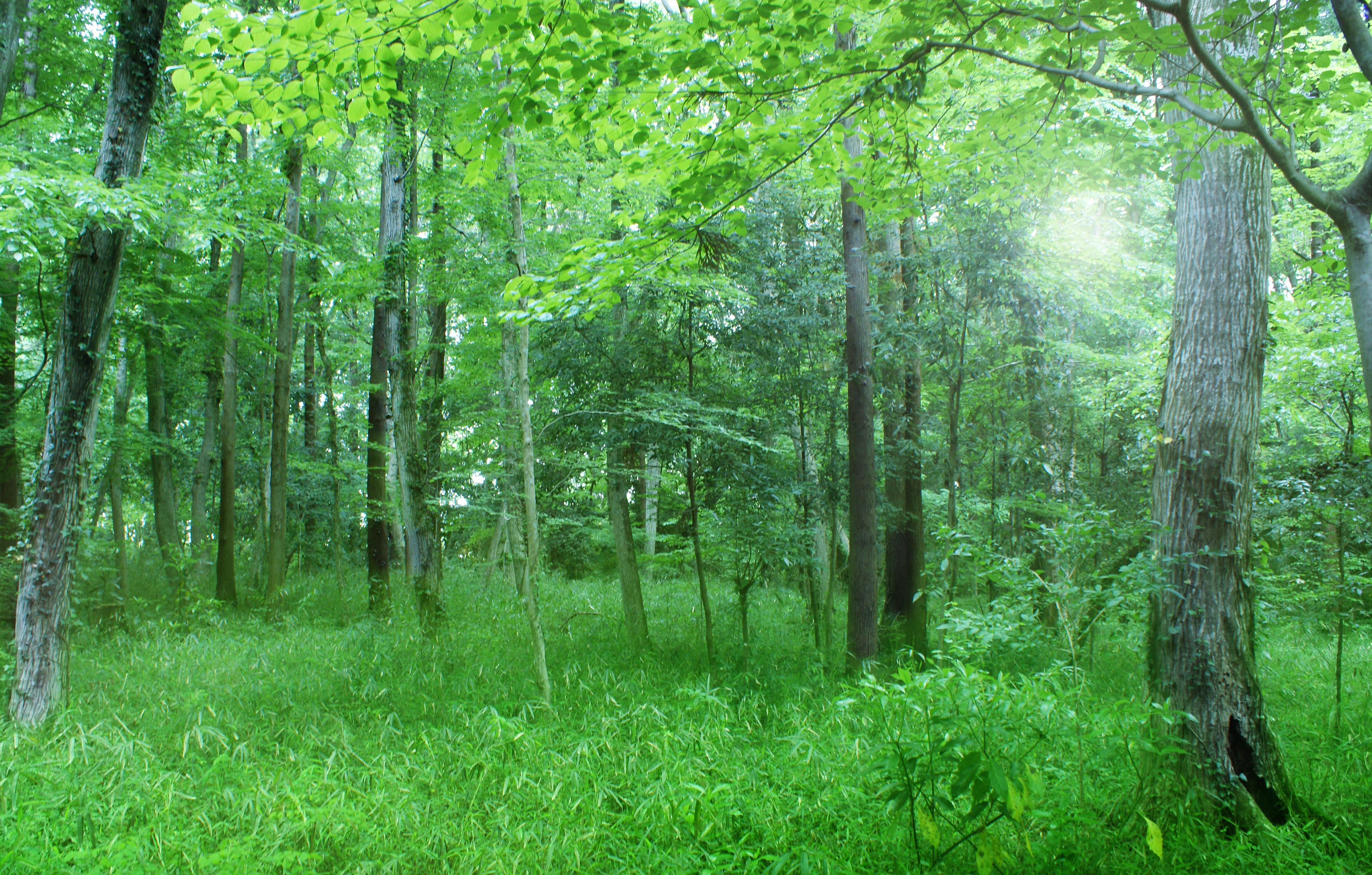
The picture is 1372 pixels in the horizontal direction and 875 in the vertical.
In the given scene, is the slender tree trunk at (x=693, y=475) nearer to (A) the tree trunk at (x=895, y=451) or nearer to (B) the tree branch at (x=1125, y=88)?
(A) the tree trunk at (x=895, y=451)

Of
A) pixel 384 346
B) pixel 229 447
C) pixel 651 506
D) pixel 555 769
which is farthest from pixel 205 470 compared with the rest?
pixel 555 769

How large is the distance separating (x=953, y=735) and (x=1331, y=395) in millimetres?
9461

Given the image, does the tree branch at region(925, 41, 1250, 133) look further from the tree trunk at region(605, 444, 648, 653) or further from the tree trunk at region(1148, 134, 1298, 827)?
the tree trunk at region(605, 444, 648, 653)

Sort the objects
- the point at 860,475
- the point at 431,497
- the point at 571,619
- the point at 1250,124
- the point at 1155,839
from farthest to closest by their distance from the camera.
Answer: the point at 571,619
the point at 431,497
the point at 860,475
the point at 1155,839
the point at 1250,124

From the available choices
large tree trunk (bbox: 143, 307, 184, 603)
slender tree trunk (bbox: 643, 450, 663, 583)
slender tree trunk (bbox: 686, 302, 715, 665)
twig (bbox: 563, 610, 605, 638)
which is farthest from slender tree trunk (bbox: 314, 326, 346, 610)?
slender tree trunk (bbox: 686, 302, 715, 665)

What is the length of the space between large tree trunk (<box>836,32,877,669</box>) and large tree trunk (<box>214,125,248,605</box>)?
804 cm

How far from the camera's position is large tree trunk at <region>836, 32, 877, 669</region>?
7.44m

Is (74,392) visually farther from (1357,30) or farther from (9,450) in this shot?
(1357,30)

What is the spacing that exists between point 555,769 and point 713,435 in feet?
13.3

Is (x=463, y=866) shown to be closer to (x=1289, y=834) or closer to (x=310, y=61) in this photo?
(x=310, y=61)

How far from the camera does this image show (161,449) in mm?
9664

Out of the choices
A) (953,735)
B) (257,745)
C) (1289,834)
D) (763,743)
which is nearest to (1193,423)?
(1289,834)

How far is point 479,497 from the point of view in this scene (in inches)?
343

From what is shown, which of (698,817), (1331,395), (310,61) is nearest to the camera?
(310,61)
